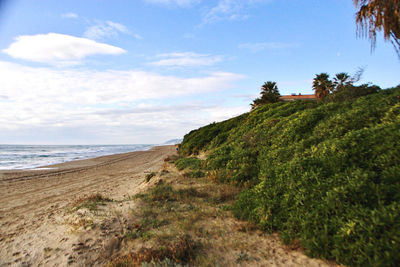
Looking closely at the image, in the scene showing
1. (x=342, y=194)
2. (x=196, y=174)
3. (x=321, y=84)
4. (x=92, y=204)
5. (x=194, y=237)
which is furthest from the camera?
(x=321, y=84)

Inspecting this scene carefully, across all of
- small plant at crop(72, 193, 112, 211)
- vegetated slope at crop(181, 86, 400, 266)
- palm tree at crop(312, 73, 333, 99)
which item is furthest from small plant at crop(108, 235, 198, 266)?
palm tree at crop(312, 73, 333, 99)

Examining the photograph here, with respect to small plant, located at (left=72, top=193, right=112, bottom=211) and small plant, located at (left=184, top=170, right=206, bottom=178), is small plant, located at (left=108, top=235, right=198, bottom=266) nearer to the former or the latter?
small plant, located at (left=72, top=193, right=112, bottom=211)

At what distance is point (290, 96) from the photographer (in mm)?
54188

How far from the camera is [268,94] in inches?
1441

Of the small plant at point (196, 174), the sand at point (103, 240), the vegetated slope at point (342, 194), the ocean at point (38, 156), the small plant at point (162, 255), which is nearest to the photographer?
the vegetated slope at point (342, 194)

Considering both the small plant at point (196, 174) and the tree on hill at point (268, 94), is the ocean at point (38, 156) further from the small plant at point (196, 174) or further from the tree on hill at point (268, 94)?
the tree on hill at point (268, 94)

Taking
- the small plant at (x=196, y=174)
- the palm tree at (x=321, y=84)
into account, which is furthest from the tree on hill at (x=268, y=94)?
the small plant at (x=196, y=174)

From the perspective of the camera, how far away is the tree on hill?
36.1 metres

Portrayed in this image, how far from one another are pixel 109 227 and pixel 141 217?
81 centimetres

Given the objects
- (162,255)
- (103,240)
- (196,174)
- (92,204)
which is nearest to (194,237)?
(162,255)

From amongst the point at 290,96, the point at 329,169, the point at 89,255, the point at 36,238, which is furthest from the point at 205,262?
the point at 290,96

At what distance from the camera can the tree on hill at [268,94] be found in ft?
118

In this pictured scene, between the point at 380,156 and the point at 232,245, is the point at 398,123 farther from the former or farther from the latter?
the point at 232,245

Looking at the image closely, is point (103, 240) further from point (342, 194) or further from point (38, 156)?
point (38, 156)
